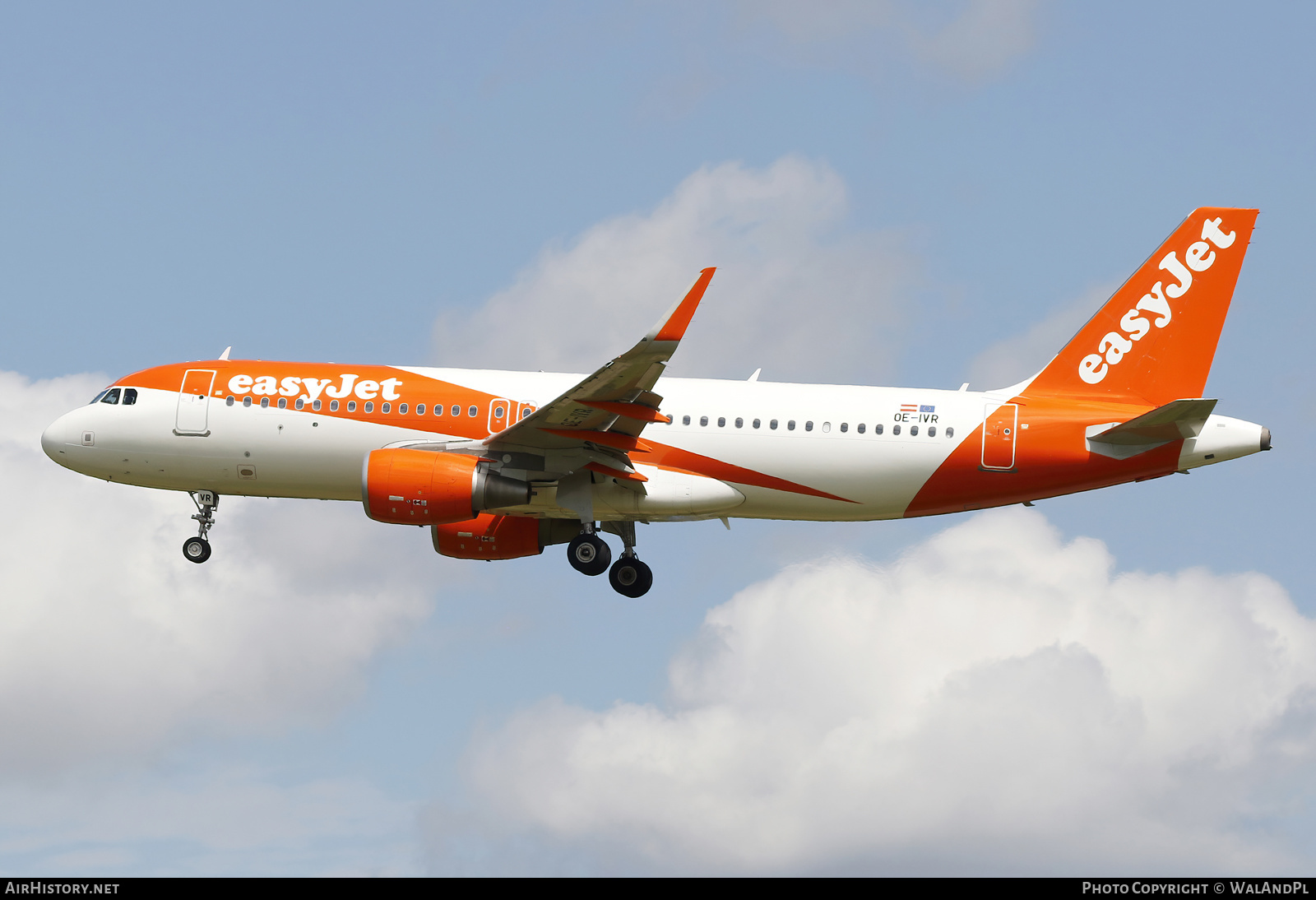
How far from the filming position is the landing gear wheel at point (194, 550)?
41.0 metres

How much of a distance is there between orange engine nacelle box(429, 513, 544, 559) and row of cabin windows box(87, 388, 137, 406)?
28.2ft

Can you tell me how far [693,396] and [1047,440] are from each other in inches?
343

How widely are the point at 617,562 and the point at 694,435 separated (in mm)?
4579

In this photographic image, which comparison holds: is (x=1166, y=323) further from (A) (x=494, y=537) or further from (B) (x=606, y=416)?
(A) (x=494, y=537)

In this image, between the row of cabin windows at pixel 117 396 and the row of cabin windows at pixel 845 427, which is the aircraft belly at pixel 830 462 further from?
the row of cabin windows at pixel 117 396

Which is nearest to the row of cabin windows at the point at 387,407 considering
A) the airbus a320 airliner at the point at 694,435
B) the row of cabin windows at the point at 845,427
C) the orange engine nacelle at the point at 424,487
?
the airbus a320 airliner at the point at 694,435

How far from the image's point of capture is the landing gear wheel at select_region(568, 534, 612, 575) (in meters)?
39.0

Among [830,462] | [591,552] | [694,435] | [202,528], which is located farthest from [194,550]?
[830,462]

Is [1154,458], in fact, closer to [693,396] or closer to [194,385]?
[693,396]

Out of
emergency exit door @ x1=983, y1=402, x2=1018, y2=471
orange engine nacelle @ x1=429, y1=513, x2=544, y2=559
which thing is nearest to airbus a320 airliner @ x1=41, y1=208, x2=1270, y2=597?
emergency exit door @ x1=983, y1=402, x2=1018, y2=471

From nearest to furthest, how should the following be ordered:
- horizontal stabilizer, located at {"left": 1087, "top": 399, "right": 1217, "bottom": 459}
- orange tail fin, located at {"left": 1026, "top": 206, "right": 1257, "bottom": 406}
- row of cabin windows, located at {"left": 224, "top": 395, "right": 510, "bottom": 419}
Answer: horizontal stabilizer, located at {"left": 1087, "top": 399, "right": 1217, "bottom": 459} < row of cabin windows, located at {"left": 224, "top": 395, "right": 510, "bottom": 419} < orange tail fin, located at {"left": 1026, "top": 206, "right": 1257, "bottom": 406}

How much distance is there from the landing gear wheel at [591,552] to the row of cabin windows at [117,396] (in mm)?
12119

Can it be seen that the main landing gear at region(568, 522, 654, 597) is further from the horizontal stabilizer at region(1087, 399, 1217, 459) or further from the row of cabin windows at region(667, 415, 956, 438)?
the horizontal stabilizer at region(1087, 399, 1217, 459)

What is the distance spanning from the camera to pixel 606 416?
1439 inches
